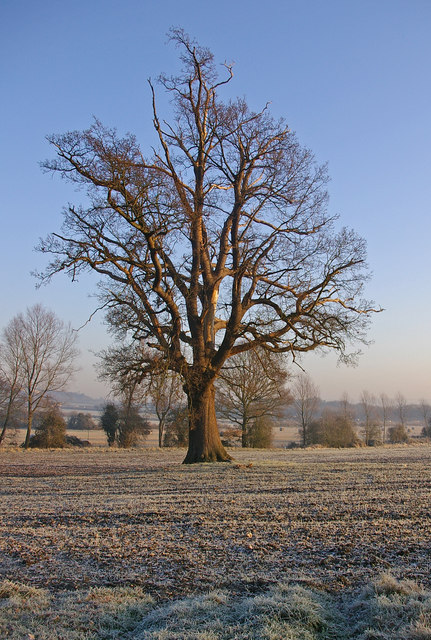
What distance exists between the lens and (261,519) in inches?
268

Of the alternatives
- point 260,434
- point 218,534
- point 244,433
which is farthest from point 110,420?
point 218,534

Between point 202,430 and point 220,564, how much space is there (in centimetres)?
1171

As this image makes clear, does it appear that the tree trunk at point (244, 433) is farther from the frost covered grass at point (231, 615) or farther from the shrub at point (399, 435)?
the frost covered grass at point (231, 615)

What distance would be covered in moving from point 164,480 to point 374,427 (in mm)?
51592

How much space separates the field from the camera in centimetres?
343

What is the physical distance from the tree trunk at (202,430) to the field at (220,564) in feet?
21.7

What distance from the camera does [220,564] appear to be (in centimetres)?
484

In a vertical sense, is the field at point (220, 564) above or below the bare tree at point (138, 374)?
below

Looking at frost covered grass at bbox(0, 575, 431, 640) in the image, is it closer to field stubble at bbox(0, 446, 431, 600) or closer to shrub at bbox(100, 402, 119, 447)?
field stubble at bbox(0, 446, 431, 600)

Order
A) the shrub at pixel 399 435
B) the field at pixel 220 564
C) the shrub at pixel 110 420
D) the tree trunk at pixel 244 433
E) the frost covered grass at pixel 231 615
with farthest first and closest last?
the shrub at pixel 399 435 → the tree trunk at pixel 244 433 → the shrub at pixel 110 420 → the field at pixel 220 564 → the frost covered grass at pixel 231 615

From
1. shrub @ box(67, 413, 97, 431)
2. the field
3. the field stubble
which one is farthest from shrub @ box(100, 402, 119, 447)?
shrub @ box(67, 413, 97, 431)

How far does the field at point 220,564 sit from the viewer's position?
3430mm

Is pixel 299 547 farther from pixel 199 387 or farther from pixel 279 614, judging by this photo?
pixel 199 387

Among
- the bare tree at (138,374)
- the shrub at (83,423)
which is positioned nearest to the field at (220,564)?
the bare tree at (138,374)
